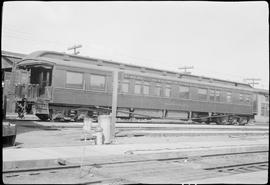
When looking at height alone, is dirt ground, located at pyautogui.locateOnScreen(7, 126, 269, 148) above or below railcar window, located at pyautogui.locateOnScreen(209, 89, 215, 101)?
below

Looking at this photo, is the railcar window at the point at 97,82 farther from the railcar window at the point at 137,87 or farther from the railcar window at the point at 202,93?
the railcar window at the point at 202,93

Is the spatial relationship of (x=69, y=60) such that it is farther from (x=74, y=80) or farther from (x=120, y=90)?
(x=120, y=90)

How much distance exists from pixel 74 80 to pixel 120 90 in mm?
2866

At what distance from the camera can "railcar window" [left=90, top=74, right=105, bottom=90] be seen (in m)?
19.0

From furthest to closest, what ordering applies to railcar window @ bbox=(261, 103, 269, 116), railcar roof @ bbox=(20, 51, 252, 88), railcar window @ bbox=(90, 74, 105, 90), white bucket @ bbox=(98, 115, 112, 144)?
railcar window @ bbox=(261, 103, 269, 116)
railcar window @ bbox=(90, 74, 105, 90)
railcar roof @ bbox=(20, 51, 252, 88)
white bucket @ bbox=(98, 115, 112, 144)

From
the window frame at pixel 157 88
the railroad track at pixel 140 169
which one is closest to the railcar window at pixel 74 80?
the window frame at pixel 157 88

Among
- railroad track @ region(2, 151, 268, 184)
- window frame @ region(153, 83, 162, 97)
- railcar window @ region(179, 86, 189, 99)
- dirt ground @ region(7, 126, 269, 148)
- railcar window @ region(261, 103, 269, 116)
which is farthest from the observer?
railcar window @ region(261, 103, 269, 116)

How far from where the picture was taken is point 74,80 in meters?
18.5

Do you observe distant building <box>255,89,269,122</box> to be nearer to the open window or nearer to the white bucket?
the open window

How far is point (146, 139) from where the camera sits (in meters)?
13.6

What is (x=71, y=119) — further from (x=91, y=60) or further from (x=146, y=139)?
(x=146, y=139)

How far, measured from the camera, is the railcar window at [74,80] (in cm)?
1822

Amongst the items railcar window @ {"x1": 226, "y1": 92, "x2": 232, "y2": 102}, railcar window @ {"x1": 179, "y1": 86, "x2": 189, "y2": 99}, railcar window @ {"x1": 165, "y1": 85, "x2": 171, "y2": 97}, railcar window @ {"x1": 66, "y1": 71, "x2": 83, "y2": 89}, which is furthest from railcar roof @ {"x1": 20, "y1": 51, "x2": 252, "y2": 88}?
railcar window @ {"x1": 226, "y1": 92, "x2": 232, "y2": 102}

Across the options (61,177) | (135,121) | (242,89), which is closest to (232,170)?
(61,177)
